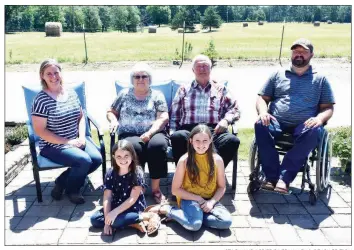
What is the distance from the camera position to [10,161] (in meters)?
4.34

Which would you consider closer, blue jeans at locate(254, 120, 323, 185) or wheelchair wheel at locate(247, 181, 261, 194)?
blue jeans at locate(254, 120, 323, 185)

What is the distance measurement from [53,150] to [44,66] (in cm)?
81

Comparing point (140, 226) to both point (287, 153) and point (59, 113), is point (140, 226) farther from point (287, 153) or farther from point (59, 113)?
point (287, 153)

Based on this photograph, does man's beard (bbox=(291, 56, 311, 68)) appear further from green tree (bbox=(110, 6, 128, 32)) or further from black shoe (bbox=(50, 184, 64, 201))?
green tree (bbox=(110, 6, 128, 32))

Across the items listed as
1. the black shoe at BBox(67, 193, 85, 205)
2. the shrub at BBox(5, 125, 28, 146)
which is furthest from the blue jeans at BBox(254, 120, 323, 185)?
the shrub at BBox(5, 125, 28, 146)

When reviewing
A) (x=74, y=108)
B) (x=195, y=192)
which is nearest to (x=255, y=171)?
(x=195, y=192)

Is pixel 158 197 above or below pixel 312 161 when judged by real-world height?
below

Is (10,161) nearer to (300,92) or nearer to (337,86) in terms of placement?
(300,92)

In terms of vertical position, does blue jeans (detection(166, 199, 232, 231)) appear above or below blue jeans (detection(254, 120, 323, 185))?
below

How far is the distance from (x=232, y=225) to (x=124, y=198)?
3.20 feet

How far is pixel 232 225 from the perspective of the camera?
132 inches

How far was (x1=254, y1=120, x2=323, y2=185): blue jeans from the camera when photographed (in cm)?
359

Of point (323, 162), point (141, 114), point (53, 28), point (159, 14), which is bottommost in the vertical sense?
point (323, 162)

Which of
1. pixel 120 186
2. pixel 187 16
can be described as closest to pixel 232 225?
pixel 120 186
